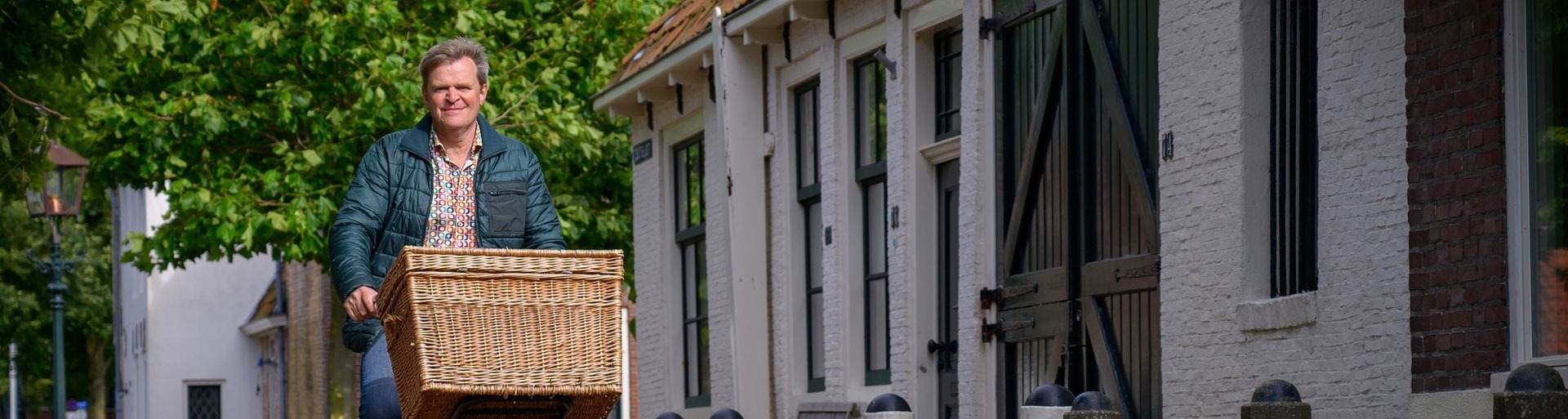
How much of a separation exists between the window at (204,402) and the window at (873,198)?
3234 centimetres

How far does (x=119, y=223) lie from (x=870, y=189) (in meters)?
37.3

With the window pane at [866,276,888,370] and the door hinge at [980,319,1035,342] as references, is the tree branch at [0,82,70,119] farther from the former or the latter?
the door hinge at [980,319,1035,342]

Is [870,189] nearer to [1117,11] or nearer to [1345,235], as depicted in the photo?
[1117,11]

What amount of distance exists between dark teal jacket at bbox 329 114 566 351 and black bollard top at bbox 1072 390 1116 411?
8.06ft

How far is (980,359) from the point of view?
42.5ft

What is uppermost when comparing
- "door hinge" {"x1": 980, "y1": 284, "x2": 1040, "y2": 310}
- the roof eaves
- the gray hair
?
the roof eaves

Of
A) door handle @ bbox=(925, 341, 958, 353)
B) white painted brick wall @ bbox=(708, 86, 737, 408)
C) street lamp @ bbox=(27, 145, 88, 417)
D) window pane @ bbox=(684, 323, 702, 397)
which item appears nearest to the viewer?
door handle @ bbox=(925, 341, 958, 353)

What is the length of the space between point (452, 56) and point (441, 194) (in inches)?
15.6

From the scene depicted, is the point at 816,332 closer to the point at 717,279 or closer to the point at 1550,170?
the point at 717,279

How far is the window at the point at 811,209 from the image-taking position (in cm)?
1563

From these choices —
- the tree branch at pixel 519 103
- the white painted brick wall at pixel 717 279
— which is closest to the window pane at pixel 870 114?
the white painted brick wall at pixel 717 279

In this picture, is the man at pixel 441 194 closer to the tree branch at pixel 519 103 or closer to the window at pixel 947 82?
the window at pixel 947 82

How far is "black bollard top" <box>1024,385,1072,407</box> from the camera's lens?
8383 millimetres

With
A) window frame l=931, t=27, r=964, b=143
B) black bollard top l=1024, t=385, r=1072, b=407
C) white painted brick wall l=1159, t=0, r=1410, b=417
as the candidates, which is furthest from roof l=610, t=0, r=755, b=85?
black bollard top l=1024, t=385, r=1072, b=407
